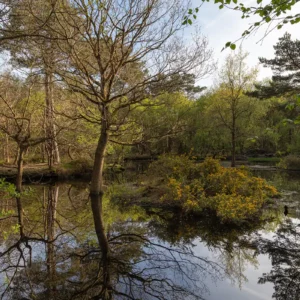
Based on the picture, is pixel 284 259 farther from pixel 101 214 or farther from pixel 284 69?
pixel 284 69

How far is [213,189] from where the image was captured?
11.1 metres

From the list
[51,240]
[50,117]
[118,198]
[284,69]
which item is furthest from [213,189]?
[284,69]

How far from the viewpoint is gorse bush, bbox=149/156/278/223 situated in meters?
9.02

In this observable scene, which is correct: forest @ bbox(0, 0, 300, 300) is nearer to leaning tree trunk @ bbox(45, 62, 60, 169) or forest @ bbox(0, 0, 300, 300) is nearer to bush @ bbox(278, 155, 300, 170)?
leaning tree trunk @ bbox(45, 62, 60, 169)

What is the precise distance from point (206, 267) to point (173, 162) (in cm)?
704

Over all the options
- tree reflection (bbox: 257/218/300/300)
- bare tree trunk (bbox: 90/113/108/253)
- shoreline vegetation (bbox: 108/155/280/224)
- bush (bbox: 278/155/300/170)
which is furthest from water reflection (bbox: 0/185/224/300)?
bush (bbox: 278/155/300/170)

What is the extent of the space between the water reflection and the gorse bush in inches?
67.6

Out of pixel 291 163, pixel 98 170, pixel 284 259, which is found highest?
pixel 98 170

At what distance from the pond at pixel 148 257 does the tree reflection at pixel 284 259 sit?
0.05 ft

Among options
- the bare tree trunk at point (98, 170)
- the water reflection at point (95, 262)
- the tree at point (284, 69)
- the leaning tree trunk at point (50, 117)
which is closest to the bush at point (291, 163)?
the tree at point (284, 69)

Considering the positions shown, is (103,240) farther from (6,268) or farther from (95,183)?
(95,183)

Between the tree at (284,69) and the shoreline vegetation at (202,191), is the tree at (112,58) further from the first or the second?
the tree at (284,69)

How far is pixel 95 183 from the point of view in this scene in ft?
45.0

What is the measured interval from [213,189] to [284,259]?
498 centimetres
